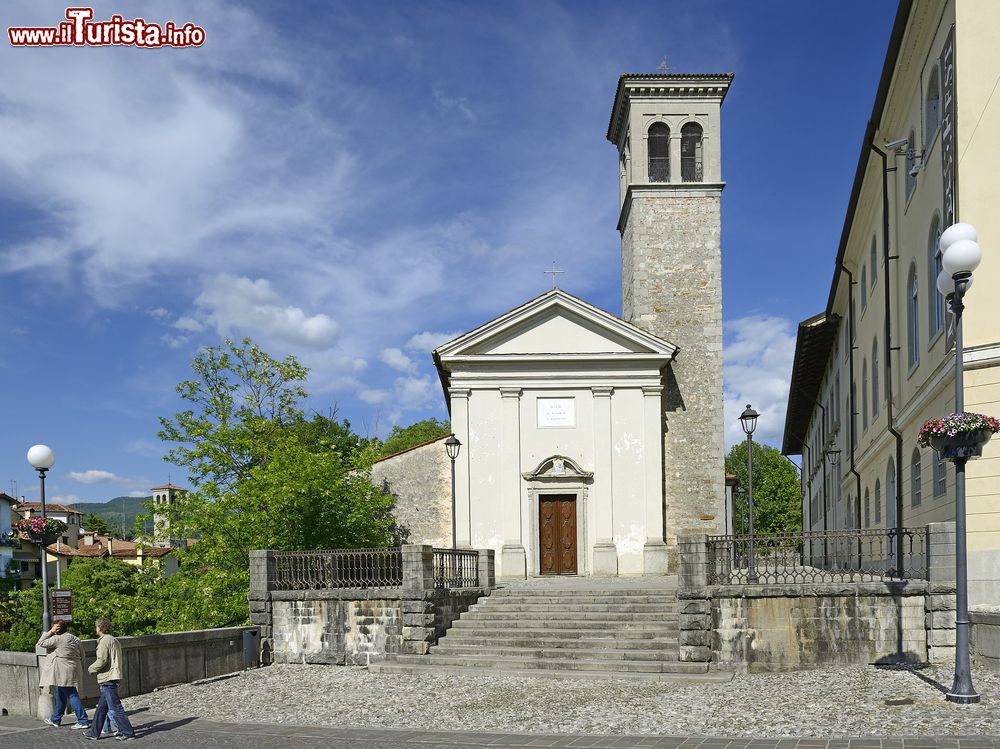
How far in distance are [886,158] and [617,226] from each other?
16.5m

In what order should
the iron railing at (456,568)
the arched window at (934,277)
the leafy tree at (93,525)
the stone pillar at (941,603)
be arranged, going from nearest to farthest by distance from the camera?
the stone pillar at (941,603)
the arched window at (934,277)
the iron railing at (456,568)
the leafy tree at (93,525)

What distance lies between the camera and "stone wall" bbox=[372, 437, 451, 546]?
99.9ft

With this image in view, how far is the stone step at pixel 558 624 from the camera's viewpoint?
54.2ft

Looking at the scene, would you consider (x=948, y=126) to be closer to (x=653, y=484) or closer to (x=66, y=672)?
(x=66, y=672)

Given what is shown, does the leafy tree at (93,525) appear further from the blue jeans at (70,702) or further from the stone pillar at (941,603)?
the stone pillar at (941,603)

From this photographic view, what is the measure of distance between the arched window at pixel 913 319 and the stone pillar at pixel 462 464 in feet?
46.6

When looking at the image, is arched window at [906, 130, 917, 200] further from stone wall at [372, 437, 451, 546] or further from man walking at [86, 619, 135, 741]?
stone wall at [372, 437, 451, 546]

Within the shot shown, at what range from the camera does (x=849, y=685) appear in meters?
12.5

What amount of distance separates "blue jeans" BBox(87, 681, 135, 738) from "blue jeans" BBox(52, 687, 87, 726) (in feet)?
2.43

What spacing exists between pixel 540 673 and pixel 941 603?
6.18 m

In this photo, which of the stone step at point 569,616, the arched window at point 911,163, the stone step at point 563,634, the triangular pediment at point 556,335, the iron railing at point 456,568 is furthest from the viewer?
the triangular pediment at point 556,335

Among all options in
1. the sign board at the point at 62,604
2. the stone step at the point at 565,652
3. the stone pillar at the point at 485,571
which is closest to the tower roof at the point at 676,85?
the stone pillar at the point at 485,571

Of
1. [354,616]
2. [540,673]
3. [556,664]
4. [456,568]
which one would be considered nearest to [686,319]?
[456,568]

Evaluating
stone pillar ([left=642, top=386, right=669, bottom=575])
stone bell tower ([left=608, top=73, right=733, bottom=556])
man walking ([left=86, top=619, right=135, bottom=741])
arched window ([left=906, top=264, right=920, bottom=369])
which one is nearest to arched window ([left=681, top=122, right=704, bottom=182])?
stone bell tower ([left=608, top=73, right=733, bottom=556])
